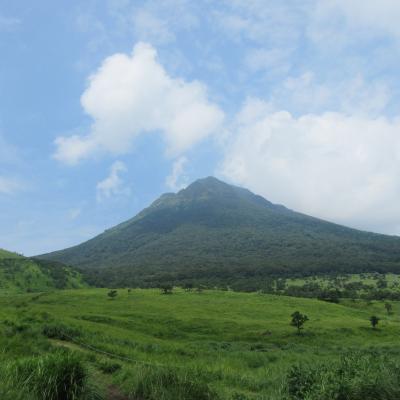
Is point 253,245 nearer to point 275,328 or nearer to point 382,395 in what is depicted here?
point 275,328

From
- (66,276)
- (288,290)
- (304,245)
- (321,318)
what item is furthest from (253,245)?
(321,318)

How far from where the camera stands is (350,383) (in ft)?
27.3

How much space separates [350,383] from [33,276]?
87.2m

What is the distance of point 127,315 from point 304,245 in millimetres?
139245

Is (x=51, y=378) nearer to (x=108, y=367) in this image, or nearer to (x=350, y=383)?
(x=108, y=367)

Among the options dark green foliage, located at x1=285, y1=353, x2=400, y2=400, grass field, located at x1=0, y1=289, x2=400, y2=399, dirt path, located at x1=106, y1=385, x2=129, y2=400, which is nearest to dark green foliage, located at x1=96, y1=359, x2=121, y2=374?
grass field, located at x1=0, y1=289, x2=400, y2=399

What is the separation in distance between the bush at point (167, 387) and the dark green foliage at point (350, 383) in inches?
79.0

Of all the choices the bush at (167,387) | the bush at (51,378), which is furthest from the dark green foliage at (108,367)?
the bush at (51,378)

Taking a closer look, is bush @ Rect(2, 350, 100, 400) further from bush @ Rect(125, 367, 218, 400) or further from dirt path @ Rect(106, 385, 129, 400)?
bush @ Rect(125, 367, 218, 400)

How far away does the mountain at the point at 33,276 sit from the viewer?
79.3m

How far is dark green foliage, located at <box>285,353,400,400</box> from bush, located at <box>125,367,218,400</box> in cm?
201

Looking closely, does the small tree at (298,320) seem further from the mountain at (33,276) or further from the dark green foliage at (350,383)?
the mountain at (33,276)

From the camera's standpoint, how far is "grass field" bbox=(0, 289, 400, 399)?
1217 cm

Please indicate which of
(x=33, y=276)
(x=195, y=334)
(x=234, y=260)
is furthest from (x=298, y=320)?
(x=234, y=260)
